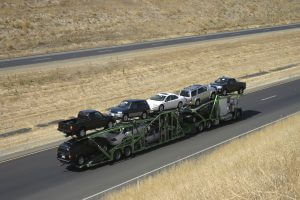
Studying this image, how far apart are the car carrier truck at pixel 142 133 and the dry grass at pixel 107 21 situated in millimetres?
30950

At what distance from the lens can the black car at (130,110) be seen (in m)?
32.2

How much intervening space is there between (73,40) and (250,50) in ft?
79.7

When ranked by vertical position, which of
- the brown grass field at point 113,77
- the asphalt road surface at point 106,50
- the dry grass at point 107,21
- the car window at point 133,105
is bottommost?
the brown grass field at point 113,77

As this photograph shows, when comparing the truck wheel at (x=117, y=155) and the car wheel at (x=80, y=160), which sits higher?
the car wheel at (x=80, y=160)

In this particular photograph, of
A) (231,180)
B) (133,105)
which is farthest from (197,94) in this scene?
(231,180)

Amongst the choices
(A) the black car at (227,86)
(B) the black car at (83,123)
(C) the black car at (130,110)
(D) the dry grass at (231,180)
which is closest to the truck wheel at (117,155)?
(D) the dry grass at (231,180)

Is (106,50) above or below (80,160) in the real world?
above

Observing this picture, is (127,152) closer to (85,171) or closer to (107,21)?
(85,171)

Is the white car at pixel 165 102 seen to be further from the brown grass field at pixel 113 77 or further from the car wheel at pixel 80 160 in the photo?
the car wheel at pixel 80 160

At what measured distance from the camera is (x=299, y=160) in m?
13.9

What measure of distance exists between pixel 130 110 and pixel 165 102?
3.74 m

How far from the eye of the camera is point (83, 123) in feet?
95.1

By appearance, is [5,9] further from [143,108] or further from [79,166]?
[79,166]

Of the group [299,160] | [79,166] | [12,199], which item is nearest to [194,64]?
[79,166]
